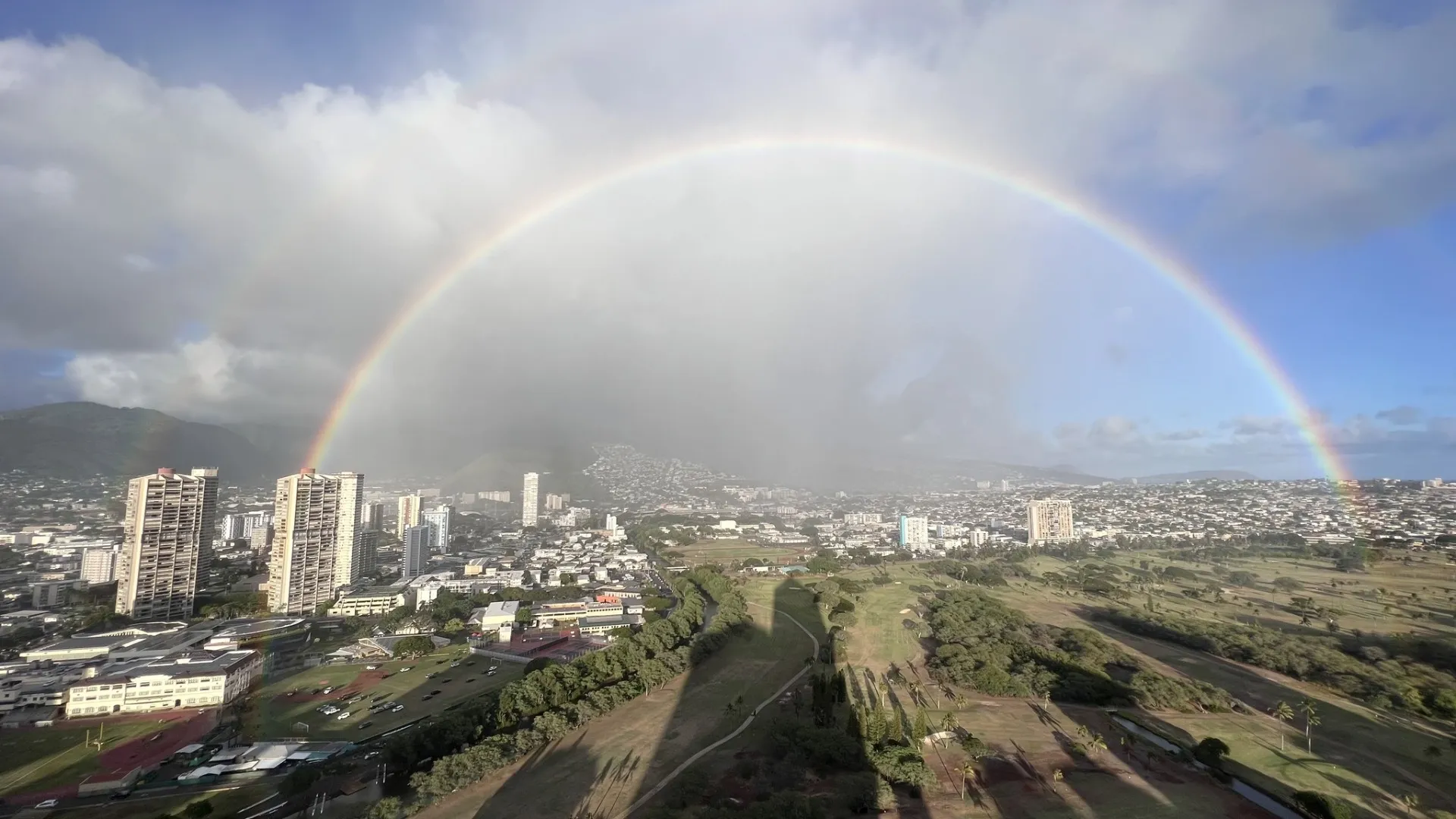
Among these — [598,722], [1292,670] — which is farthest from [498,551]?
[1292,670]

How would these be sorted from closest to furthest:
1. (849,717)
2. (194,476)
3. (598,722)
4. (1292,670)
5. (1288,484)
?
(849,717)
(598,722)
(1292,670)
(194,476)
(1288,484)

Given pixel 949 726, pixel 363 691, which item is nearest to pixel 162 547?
pixel 363 691

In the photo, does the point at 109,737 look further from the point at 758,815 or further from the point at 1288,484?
the point at 1288,484

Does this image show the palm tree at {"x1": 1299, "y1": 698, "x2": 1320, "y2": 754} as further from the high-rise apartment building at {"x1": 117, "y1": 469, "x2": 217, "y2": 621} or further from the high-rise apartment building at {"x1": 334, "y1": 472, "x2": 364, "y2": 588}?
the high-rise apartment building at {"x1": 117, "y1": 469, "x2": 217, "y2": 621}

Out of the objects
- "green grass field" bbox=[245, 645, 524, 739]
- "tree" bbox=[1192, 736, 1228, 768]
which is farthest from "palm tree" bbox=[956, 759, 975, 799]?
"green grass field" bbox=[245, 645, 524, 739]

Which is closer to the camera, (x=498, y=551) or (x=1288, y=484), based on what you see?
(x=498, y=551)

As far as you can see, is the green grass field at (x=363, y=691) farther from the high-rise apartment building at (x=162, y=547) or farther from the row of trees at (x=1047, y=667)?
the row of trees at (x=1047, y=667)

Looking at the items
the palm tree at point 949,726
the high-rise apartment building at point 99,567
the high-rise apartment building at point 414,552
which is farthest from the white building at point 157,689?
the high-rise apartment building at point 414,552
